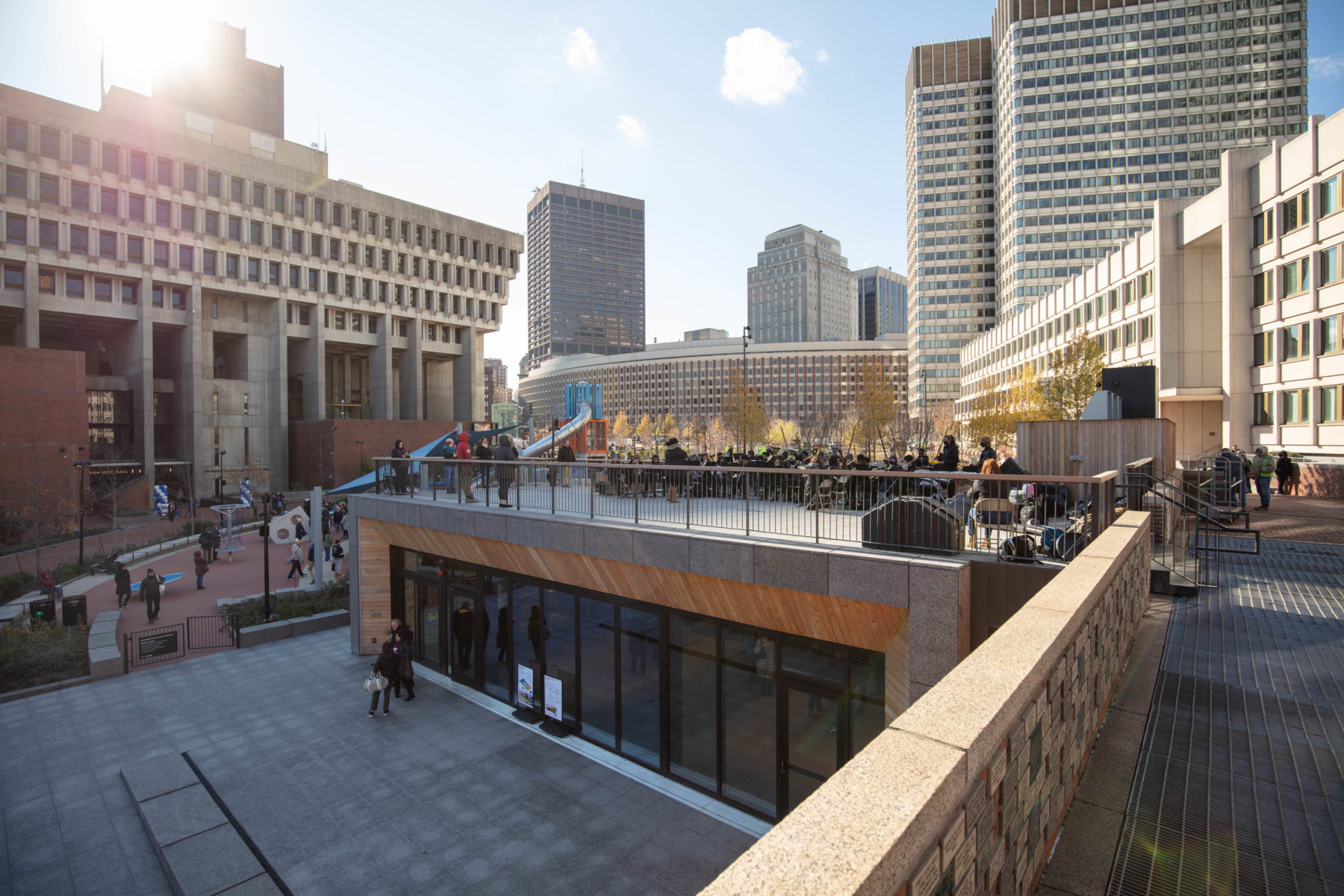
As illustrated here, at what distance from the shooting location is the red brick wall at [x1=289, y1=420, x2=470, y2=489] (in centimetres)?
5272

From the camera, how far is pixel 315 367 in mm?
58531

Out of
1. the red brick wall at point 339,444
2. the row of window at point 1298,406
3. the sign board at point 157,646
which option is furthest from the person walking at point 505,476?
the red brick wall at point 339,444

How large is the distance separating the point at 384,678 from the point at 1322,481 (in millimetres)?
32179

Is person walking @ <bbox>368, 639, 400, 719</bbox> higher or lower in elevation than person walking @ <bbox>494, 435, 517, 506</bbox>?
lower

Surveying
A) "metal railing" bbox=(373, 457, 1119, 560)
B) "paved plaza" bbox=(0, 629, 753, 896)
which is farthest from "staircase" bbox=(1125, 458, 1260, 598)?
"paved plaza" bbox=(0, 629, 753, 896)

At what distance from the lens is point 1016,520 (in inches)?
344

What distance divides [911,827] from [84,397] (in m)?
55.9

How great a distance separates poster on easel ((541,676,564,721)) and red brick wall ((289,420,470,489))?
43871mm

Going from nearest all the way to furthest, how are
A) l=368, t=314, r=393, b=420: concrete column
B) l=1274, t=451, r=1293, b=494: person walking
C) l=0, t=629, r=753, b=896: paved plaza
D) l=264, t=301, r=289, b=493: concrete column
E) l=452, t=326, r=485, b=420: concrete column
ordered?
l=0, t=629, r=753, b=896: paved plaza → l=1274, t=451, r=1293, b=494: person walking → l=264, t=301, r=289, b=493: concrete column → l=368, t=314, r=393, b=420: concrete column → l=452, t=326, r=485, b=420: concrete column

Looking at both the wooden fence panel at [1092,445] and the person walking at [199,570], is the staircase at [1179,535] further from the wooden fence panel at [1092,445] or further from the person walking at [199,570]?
the person walking at [199,570]

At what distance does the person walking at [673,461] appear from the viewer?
11.5 metres

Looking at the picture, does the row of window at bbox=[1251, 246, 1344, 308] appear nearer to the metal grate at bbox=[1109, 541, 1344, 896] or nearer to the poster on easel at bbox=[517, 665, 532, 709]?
the metal grate at bbox=[1109, 541, 1344, 896]

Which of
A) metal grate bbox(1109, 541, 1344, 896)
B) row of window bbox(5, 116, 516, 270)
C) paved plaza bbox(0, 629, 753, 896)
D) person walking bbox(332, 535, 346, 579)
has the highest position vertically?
row of window bbox(5, 116, 516, 270)

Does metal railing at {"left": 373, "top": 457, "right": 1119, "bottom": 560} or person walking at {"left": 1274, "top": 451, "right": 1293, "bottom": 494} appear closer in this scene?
metal railing at {"left": 373, "top": 457, "right": 1119, "bottom": 560}
